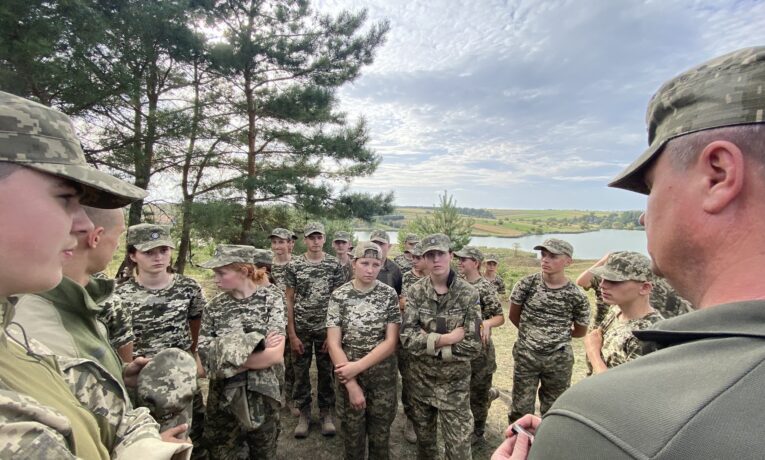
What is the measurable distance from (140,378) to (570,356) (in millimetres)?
3714

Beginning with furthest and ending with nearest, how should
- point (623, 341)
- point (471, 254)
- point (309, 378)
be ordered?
point (471, 254) → point (309, 378) → point (623, 341)

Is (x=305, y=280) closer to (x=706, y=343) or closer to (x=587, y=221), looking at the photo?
(x=706, y=343)

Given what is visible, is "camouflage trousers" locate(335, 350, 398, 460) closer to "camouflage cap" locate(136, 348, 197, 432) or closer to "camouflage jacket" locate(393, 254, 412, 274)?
"camouflage cap" locate(136, 348, 197, 432)

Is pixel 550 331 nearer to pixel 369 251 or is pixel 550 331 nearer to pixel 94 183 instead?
pixel 369 251

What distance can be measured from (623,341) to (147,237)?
12.1ft

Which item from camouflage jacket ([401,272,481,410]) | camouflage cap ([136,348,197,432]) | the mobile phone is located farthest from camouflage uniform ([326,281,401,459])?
the mobile phone

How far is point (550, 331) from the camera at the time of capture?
3.45 m

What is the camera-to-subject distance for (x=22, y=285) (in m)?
0.75

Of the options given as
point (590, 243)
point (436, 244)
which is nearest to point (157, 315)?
point (436, 244)

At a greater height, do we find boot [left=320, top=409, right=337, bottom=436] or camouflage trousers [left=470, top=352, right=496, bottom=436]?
camouflage trousers [left=470, top=352, right=496, bottom=436]

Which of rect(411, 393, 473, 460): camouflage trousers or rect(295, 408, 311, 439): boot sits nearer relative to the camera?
rect(411, 393, 473, 460): camouflage trousers

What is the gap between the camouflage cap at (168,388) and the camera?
168cm

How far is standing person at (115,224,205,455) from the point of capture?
2.68 metres

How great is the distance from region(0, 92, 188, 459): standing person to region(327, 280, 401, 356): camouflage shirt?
224 centimetres
